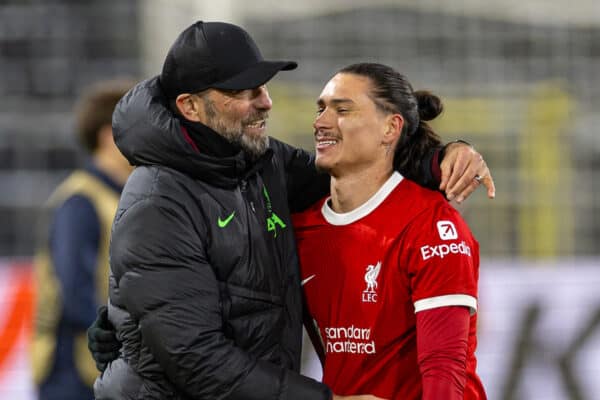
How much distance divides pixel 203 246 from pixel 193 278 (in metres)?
0.09

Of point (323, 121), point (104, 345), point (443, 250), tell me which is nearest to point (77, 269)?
point (104, 345)

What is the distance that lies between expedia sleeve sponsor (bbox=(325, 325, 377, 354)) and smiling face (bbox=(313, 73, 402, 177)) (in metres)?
0.38

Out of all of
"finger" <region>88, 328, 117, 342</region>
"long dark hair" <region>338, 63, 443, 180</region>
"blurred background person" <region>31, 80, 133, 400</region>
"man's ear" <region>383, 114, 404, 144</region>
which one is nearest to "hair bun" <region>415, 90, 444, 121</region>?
"long dark hair" <region>338, 63, 443, 180</region>

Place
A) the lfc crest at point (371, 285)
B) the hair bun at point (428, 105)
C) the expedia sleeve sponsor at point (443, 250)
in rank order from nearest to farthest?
1. the expedia sleeve sponsor at point (443, 250)
2. the lfc crest at point (371, 285)
3. the hair bun at point (428, 105)

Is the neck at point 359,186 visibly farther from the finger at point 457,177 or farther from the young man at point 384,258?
the finger at point 457,177

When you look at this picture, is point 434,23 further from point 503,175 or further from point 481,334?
point 481,334

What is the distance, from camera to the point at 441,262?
2.55m

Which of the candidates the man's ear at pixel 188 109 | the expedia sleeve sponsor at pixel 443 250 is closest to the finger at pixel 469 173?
the expedia sleeve sponsor at pixel 443 250

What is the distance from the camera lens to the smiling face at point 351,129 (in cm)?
277

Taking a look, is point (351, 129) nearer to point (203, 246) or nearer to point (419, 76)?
point (203, 246)

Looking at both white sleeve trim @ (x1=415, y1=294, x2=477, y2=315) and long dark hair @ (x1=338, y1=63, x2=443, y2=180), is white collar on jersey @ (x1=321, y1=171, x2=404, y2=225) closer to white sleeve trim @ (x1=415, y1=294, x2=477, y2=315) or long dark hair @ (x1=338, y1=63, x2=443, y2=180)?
long dark hair @ (x1=338, y1=63, x2=443, y2=180)

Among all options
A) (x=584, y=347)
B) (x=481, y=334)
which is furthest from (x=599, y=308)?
(x=481, y=334)

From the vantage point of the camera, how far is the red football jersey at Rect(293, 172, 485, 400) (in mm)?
2568

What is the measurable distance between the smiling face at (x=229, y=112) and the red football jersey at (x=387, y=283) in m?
0.32
